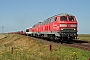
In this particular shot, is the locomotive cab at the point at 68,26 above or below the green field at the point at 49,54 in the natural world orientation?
above

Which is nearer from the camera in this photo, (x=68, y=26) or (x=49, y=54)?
(x=49, y=54)

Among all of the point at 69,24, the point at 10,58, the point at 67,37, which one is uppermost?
the point at 69,24

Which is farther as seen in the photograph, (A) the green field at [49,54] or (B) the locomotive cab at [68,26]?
(B) the locomotive cab at [68,26]

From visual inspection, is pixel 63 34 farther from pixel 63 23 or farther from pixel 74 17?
pixel 74 17

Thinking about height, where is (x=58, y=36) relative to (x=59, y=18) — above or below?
below

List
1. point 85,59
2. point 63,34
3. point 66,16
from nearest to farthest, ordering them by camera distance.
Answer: point 85,59 < point 63,34 < point 66,16

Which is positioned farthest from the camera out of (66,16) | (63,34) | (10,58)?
(66,16)

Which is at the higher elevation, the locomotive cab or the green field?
the locomotive cab

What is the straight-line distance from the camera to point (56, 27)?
915 inches

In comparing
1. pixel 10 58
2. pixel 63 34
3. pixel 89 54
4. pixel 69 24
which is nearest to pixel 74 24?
pixel 69 24

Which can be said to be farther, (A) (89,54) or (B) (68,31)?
(B) (68,31)

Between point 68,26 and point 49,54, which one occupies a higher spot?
point 68,26

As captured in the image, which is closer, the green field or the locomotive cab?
the green field

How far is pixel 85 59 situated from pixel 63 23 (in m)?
10.2
